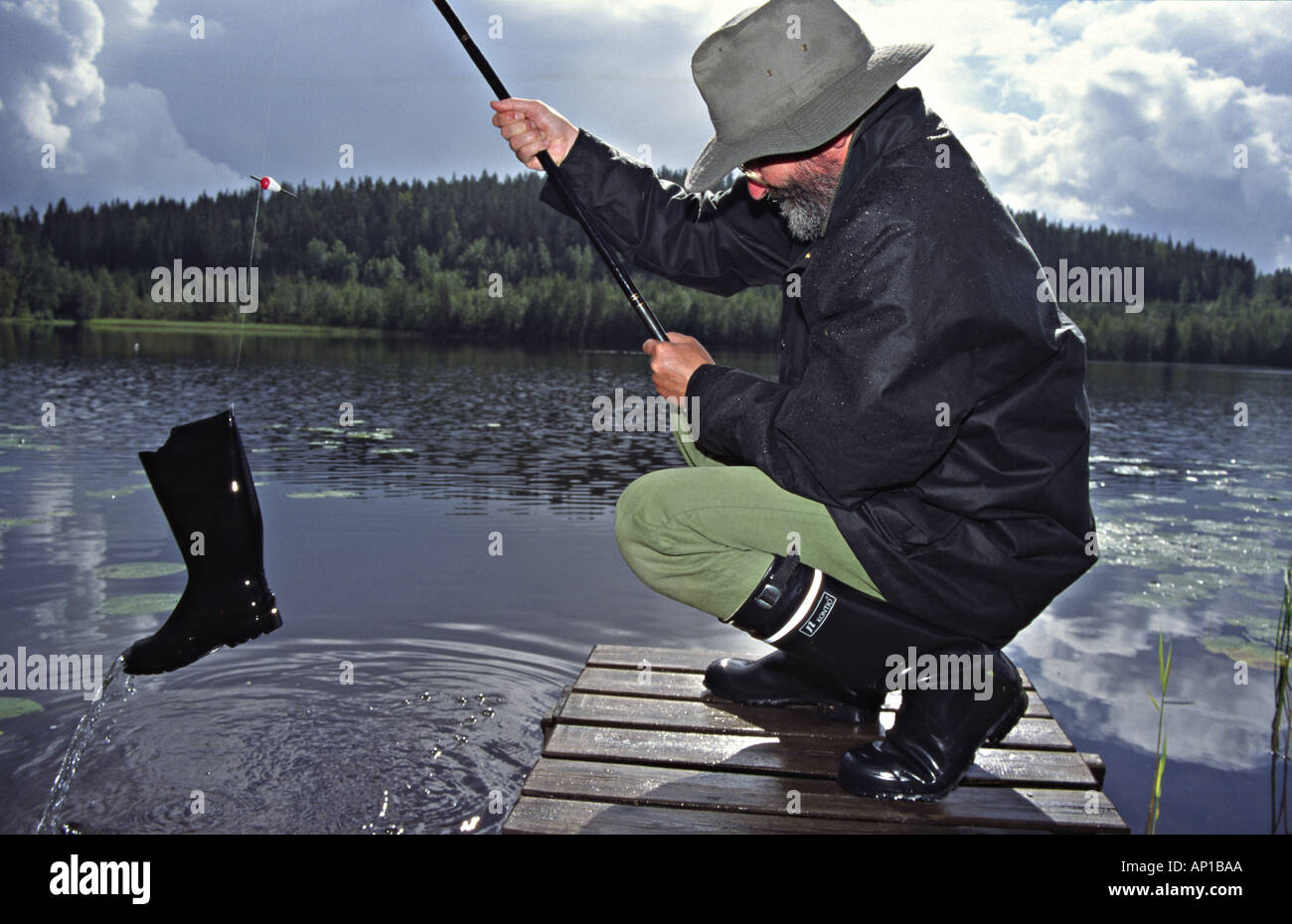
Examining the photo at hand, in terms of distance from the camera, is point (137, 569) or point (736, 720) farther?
point (137, 569)

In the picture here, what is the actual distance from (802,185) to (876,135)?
0.67 feet

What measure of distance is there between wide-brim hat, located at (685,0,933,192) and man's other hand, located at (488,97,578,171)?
41.6 inches

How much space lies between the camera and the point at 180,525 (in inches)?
104

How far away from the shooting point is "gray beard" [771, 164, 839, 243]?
238 centimetres

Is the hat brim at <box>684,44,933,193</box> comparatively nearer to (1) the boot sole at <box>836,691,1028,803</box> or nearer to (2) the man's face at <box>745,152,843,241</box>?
(2) the man's face at <box>745,152,843,241</box>

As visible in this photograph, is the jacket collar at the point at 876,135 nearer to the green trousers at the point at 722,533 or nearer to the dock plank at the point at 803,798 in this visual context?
the green trousers at the point at 722,533

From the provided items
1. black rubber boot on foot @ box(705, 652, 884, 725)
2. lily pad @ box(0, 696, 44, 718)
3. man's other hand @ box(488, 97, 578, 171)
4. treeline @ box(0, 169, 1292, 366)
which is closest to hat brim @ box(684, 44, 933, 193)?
man's other hand @ box(488, 97, 578, 171)

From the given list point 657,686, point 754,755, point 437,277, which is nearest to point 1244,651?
point 657,686

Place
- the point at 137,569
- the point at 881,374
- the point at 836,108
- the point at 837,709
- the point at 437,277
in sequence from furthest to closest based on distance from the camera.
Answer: the point at 437,277
the point at 137,569
the point at 837,709
the point at 836,108
the point at 881,374

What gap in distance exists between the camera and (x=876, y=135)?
229 cm

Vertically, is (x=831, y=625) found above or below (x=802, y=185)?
below

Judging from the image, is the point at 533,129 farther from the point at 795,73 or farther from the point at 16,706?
the point at 16,706

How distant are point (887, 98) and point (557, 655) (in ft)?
11.1
